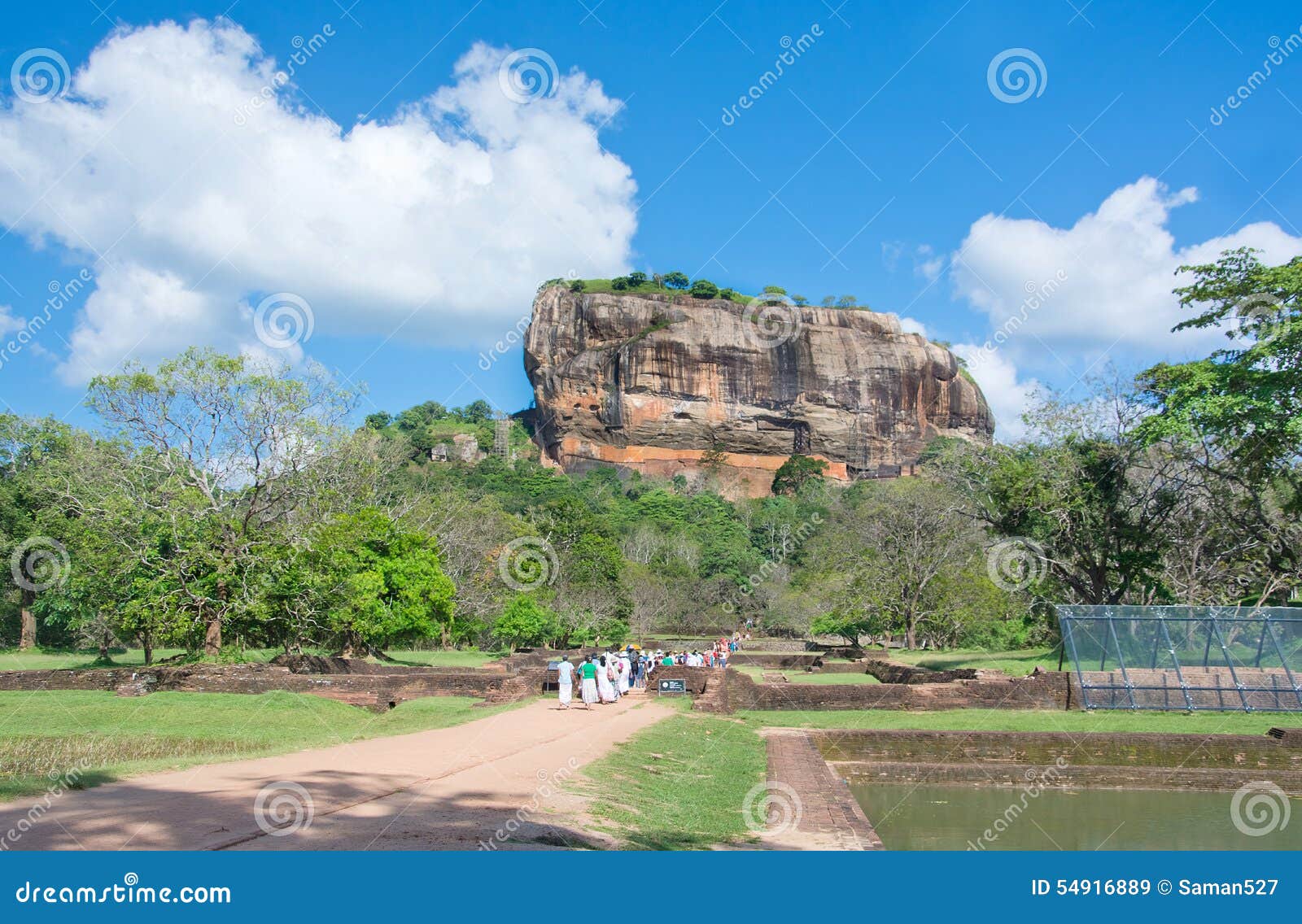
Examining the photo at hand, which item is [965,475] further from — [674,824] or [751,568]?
[751,568]

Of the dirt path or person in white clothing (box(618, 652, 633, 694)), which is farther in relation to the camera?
person in white clothing (box(618, 652, 633, 694))

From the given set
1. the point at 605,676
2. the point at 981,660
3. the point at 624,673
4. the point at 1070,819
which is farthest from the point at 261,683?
the point at 981,660

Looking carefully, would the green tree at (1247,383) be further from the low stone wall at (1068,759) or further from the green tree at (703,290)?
the green tree at (703,290)

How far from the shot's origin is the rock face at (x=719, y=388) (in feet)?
347

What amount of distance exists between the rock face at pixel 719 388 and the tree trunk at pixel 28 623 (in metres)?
73.7

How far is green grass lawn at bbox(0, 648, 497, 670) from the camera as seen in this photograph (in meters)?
24.6

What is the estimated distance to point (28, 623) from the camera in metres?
33.9

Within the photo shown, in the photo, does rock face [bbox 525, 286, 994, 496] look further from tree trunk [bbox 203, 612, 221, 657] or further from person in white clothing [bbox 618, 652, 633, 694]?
tree trunk [bbox 203, 612, 221, 657]

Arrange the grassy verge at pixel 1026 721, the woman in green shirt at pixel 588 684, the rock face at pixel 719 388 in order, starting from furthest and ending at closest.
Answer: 1. the rock face at pixel 719 388
2. the woman in green shirt at pixel 588 684
3. the grassy verge at pixel 1026 721

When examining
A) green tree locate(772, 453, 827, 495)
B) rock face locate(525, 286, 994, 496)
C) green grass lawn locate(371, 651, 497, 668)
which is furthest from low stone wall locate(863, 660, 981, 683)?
rock face locate(525, 286, 994, 496)

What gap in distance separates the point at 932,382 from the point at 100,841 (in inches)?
4543

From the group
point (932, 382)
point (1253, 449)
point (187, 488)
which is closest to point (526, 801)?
point (187, 488)

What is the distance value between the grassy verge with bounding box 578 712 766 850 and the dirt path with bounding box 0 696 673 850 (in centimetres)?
44

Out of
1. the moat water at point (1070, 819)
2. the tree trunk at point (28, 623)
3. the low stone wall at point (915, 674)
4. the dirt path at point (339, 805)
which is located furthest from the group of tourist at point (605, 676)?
the tree trunk at point (28, 623)
